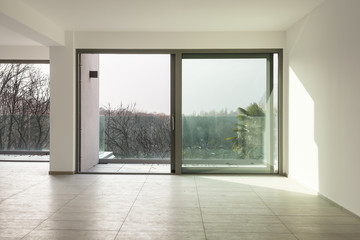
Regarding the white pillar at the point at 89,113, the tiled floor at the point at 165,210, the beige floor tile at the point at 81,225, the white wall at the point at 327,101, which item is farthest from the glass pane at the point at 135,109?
the beige floor tile at the point at 81,225

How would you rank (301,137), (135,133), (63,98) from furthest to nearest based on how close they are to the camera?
(135,133) < (63,98) < (301,137)

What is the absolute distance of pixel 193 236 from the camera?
340 cm

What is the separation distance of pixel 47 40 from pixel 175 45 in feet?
7.19

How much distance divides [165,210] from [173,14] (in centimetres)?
290

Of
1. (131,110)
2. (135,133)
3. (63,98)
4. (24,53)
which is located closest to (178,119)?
(135,133)

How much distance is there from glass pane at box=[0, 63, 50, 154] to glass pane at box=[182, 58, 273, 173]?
162 inches

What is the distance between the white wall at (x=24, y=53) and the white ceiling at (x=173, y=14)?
6.96 ft

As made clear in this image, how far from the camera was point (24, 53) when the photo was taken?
331 inches

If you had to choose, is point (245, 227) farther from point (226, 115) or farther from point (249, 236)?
point (226, 115)

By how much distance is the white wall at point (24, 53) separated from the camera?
27.5 ft

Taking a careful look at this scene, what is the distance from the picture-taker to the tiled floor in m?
3.52

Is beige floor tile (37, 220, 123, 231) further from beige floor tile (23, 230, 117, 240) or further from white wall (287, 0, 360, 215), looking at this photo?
white wall (287, 0, 360, 215)

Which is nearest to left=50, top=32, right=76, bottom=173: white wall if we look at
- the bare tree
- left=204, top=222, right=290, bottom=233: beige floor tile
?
the bare tree

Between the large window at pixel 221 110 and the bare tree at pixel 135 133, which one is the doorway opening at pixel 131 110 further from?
the large window at pixel 221 110
